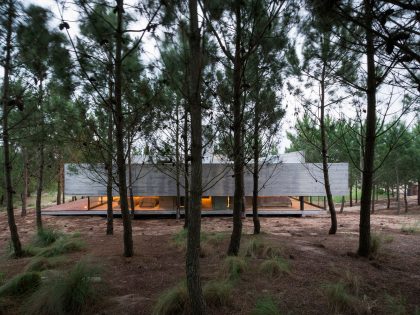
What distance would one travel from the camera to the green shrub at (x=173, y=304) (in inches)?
115

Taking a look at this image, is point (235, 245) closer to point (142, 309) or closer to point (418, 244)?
point (142, 309)

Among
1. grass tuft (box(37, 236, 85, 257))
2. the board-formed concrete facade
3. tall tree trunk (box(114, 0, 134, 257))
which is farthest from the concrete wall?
tall tree trunk (box(114, 0, 134, 257))

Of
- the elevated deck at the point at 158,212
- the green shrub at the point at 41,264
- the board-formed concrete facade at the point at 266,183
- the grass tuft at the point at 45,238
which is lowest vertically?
the elevated deck at the point at 158,212

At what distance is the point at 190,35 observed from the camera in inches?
107

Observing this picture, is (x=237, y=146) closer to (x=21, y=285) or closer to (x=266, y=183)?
(x=21, y=285)

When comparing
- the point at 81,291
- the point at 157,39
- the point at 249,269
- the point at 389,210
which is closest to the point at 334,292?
the point at 249,269

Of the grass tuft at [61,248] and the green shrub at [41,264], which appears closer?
the green shrub at [41,264]

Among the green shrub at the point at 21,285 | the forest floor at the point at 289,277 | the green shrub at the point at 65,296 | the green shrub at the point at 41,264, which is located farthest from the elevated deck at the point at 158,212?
the green shrub at the point at 65,296

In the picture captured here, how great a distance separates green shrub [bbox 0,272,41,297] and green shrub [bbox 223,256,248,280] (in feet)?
8.00

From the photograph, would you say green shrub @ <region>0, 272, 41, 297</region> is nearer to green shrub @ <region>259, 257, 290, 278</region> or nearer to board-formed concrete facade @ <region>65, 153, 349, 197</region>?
green shrub @ <region>259, 257, 290, 278</region>

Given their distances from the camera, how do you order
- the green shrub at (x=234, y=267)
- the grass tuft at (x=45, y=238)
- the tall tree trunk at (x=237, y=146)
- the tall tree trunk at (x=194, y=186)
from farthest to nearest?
the grass tuft at (x=45, y=238)
the tall tree trunk at (x=237, y=146)
the green shrub at (x=234, y=267)
the tall tree trunk at (x=194, y=186)

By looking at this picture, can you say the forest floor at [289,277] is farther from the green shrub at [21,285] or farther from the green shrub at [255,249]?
the green shrub at [21,285]

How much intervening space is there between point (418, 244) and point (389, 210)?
66.4ft

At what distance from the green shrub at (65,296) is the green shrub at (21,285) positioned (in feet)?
1.43
